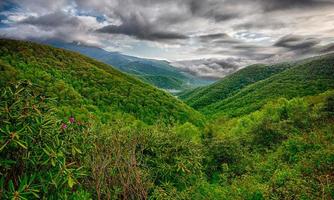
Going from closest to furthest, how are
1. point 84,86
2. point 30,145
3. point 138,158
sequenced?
point 30,145, point 138,158, point 84,86

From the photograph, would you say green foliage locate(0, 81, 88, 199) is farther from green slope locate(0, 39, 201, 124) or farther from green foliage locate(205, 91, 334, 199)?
green slope locate(0, 39, 201, 124)

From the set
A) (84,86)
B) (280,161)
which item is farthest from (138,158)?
(84,86)

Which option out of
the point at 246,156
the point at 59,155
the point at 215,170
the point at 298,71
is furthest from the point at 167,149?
the point at 298,71

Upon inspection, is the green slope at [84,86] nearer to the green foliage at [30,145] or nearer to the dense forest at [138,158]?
the dense forest at [138,158]

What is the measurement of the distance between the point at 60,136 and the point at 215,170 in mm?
15743

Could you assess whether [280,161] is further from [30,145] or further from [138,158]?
[30,145]

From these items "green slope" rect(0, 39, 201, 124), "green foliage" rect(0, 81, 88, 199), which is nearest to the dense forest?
"green foliage" rect(0, 81, 88, 199)

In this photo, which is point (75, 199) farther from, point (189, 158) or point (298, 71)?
point (298, 71)

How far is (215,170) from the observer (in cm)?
2197

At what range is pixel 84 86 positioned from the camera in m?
56.0

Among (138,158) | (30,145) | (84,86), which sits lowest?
(84,86)

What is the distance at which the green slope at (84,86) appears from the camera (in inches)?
1820

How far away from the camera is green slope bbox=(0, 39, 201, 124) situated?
4622cm

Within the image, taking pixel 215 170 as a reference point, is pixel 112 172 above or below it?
above
